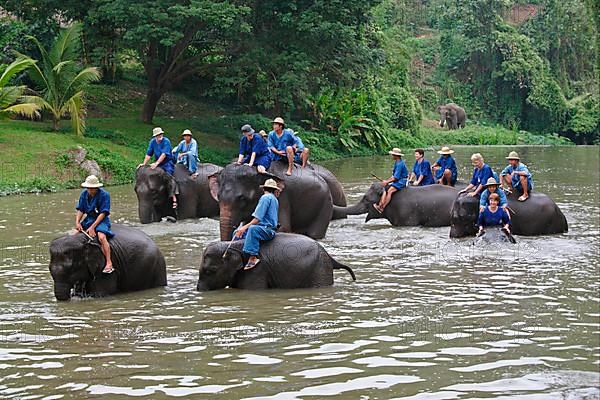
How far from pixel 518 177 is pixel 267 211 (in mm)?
6269

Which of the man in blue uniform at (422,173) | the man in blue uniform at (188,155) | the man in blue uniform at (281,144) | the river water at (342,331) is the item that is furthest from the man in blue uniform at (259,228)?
the man in blue uniform at (422,173)

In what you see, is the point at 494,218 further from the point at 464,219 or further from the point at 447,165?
the point at 447,165

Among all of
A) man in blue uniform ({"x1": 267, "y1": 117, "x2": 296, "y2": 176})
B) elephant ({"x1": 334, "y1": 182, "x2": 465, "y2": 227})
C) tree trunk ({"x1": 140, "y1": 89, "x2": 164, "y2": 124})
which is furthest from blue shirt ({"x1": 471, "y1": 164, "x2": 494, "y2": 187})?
tree trunk ({"x1": 140, "y1": 89, "x2": 164, "y2": 124})

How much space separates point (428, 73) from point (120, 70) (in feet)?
99.8

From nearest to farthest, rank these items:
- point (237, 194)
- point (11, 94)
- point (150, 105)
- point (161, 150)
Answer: point (237, 194)
point (161, 150)
point (11, 94)
point (150, 105)

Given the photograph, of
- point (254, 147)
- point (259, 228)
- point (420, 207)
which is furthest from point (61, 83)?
point (259, 228)

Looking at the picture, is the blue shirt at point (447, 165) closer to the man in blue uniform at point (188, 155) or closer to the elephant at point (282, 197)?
the elephant at point (282, 197)

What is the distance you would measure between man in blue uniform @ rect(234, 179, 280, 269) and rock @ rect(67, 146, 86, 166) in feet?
45.4

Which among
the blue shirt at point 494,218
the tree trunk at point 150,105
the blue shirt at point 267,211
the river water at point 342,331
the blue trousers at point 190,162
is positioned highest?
the tree trunk at point 150,105

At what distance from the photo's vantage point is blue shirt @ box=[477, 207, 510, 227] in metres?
14.5

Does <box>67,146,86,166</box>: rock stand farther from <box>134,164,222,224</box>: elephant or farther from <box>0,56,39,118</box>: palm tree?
<box>134,164,222,224</box>: elephant

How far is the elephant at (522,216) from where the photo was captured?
1522 cm

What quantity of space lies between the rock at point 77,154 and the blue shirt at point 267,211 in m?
14.0

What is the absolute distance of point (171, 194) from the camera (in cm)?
1702
